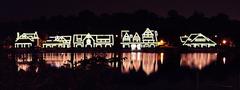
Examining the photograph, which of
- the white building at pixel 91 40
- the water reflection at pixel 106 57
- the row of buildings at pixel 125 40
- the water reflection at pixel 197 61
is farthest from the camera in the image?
the row of buildings at pixel 125 40

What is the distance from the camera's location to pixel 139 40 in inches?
2144

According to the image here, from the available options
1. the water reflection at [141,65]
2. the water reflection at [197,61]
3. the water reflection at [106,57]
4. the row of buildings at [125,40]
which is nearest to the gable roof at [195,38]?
the row of buildings at [125,40]

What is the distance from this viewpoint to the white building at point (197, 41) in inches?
2088

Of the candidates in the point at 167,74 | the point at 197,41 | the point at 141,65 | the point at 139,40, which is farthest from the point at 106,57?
the point at 197,41

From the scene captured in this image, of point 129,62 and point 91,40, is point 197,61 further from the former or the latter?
point 91,40

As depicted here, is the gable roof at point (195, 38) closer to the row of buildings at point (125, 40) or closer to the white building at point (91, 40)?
A: the row of buildings at point (125, 40)

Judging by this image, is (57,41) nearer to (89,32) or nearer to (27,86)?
(89,32)

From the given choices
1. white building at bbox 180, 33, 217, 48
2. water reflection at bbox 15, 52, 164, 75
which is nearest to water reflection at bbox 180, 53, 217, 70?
water reflection at bbox 15, 52, 164, 75

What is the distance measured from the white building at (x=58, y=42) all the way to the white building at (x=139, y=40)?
4573 mm

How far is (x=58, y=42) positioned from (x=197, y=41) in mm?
11685

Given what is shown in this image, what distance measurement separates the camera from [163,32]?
173 ft

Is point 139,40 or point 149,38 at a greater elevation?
point 149,38

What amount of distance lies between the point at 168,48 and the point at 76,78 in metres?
46.8

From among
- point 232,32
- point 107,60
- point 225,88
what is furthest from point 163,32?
point 107,60
